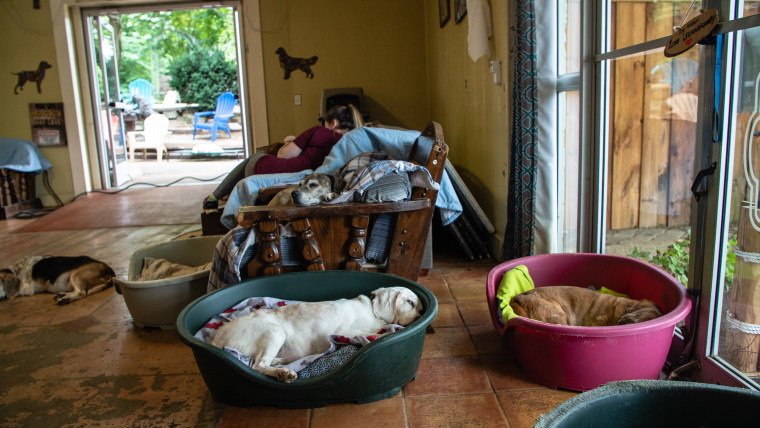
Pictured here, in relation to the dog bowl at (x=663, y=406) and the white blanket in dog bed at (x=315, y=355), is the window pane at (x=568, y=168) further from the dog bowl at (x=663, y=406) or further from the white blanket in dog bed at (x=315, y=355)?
the dog bowl at (x=663, y=406)

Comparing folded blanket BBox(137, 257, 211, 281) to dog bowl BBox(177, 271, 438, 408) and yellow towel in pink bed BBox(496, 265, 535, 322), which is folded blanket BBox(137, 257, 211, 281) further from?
yellow towel in pink bed BBox(496, 265, 535, 322)

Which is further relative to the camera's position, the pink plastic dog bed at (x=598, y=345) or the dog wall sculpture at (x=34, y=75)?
the dog wall sculpture at (x=34, y=75)

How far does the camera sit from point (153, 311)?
245 centimetres

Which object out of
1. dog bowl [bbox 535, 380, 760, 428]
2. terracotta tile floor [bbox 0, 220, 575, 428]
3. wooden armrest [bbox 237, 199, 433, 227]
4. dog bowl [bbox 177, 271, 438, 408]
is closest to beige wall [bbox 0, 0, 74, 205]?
terracotta tile floor [bbox 0, 220, 575, 428]

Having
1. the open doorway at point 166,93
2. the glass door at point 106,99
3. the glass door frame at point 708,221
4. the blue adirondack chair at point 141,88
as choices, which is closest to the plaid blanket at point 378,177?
the glass door frame at point 708,221

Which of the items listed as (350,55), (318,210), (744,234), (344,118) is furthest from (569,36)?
(350,55)

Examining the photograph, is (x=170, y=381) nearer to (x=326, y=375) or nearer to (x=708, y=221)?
(x=326, y=375)

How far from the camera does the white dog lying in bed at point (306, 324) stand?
1862 mm

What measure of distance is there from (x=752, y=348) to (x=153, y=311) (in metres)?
2.23

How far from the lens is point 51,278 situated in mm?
3100

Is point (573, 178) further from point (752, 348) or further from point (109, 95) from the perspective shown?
point (109, 95)

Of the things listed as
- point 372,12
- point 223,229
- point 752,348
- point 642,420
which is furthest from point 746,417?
point 372,12

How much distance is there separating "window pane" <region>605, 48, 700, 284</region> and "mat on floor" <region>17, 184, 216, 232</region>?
12.3 feet

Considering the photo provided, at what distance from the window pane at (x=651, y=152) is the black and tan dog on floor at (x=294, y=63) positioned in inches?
168
